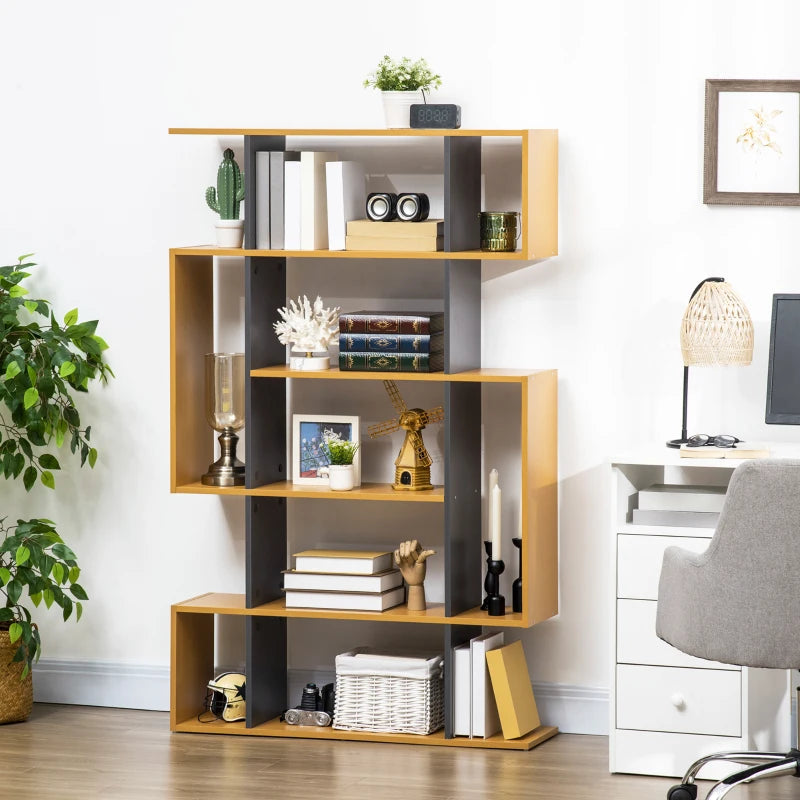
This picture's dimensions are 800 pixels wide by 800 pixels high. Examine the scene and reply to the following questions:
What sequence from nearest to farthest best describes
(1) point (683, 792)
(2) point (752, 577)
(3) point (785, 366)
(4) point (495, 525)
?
(2) point (752, 577)
(1) point (683, 792)
(3) point (785, 366)
(4) point (495, 525)

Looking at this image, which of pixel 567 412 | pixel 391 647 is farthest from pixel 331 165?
pixel 391 647

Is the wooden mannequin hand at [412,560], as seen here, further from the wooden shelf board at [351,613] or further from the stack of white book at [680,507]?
the stack of white book at [680,507]

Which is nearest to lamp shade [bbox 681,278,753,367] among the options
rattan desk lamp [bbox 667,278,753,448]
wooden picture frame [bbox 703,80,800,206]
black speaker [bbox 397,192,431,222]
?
rattan desk lamp [bbox 667,278,753,448]

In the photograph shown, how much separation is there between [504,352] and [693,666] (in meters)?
1.02

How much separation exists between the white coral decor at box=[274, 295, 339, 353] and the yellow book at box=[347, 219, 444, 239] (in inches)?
8.4

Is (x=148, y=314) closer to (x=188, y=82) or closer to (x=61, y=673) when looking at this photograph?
(x=188, y=82)

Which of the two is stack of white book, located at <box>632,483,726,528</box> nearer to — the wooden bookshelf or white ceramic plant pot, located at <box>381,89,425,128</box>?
the wooden bookshelf

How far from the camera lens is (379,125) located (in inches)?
159

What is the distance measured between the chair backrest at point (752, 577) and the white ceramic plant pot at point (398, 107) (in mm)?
1454

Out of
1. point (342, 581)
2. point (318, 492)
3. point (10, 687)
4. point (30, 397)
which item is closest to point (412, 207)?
point (318, 492)

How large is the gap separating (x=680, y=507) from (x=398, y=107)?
50.1 inches

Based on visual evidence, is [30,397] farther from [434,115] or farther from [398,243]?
[434,115]

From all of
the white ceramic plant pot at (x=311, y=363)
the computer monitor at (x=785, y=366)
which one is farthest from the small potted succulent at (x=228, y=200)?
the computer monitor at (x=785, y=366)

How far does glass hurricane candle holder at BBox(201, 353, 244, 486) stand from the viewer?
13.1 feet
